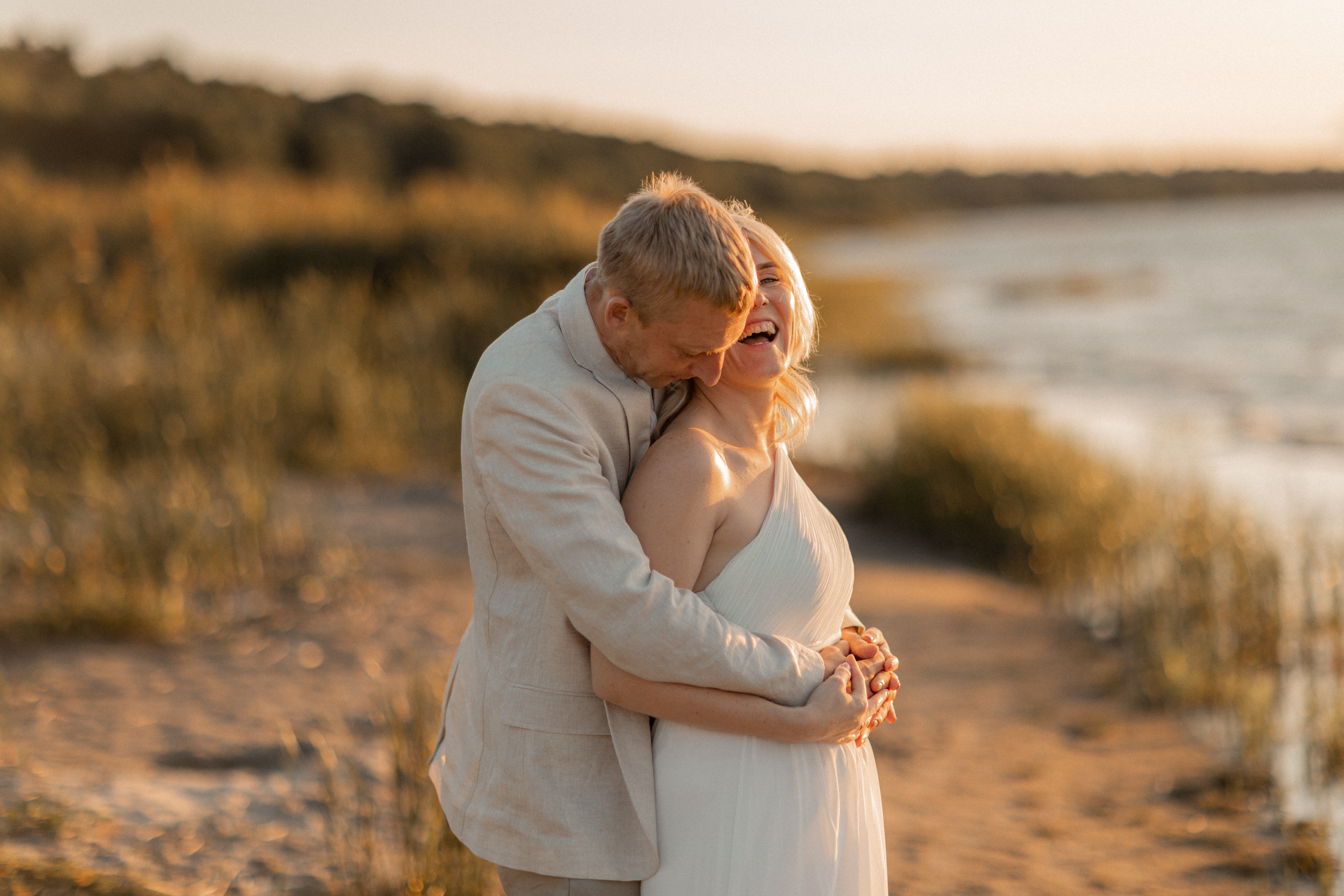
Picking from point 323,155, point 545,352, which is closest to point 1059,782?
point 545,352

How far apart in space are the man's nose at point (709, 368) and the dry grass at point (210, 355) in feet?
15.7

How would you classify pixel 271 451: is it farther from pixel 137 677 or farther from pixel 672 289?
pixel 672 289

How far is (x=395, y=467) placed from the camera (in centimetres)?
936

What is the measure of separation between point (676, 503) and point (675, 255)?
1.40ft

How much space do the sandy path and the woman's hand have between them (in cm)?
202

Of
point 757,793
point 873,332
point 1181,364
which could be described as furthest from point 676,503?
point 873,332

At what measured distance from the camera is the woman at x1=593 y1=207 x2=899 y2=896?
1.84m

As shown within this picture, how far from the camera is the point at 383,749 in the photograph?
Answer: 4484 mm

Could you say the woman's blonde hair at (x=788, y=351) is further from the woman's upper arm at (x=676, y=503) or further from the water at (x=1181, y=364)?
the water at (x=1181, y=364)

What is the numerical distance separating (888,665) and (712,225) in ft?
3.08

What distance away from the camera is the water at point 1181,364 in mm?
9133

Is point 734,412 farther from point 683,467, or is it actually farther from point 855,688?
point 855,688

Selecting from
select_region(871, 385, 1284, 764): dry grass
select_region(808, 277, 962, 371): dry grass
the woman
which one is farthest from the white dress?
select_region(808, 277, 962, 371): dry grass

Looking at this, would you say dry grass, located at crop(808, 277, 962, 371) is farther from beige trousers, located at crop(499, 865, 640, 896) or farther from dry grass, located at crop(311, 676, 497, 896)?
beige trousers, located at crop(499, 865, 640, 896)
